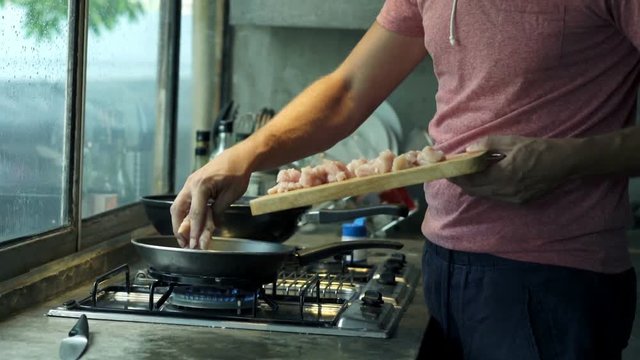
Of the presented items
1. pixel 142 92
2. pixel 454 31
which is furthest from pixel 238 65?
pixel 454 31

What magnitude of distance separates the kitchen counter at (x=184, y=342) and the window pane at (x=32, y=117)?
297 millimetres

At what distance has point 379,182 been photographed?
1319 millimetres

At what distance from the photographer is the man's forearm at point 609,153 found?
133 cm

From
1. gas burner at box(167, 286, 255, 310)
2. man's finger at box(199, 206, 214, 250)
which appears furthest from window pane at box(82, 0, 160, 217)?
man's finger at box(199, 206, 214, 250)

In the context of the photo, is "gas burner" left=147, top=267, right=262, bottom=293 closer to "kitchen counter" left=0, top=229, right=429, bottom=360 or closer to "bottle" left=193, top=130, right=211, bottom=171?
"kitchen counter" left=0, top=229, right=429, bottom=360

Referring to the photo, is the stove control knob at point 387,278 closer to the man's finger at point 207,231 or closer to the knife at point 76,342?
the man's finger at point 207,231

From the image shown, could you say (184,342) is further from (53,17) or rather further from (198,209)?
(53,17)

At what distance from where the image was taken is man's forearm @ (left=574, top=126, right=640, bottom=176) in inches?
52.4

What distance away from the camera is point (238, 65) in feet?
10.2

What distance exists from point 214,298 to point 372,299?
24 centimetres

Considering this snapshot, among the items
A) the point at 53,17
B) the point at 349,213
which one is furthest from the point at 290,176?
the point at 53,17

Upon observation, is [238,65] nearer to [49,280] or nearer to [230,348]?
[49,280]

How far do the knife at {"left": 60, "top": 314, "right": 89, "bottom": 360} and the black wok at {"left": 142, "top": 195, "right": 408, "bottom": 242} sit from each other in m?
0.51

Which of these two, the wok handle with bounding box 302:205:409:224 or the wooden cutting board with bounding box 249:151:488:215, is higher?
the wooden cutting board with bounding box 249:151:488:215
